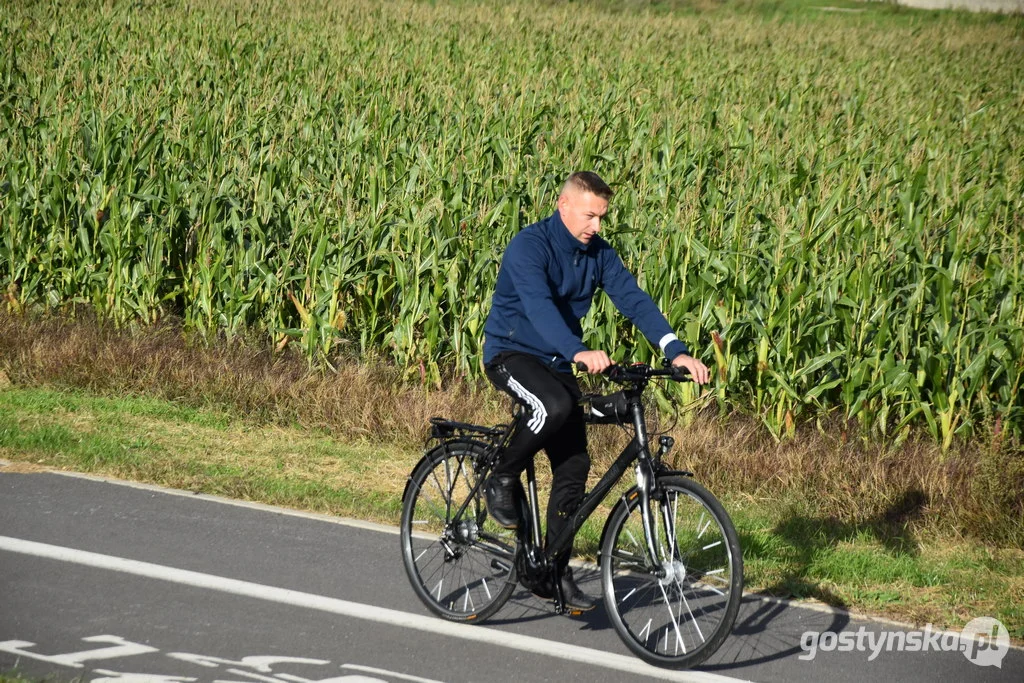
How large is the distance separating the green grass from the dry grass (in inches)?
6.1

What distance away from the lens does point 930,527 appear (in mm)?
7684

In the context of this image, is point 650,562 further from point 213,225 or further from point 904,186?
point 904,186

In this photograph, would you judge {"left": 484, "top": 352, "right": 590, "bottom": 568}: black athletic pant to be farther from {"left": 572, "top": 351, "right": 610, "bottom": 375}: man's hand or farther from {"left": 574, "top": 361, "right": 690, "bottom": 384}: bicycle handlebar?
{"left": 572, "top": 351, "right": 610, "bottom": 375}: man's hand

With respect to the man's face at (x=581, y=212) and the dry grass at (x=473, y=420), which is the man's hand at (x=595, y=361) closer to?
the man's face at (x=581, y=212)

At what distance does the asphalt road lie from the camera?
5.42 m

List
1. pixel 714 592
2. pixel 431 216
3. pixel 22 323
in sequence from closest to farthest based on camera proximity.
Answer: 1. pixel 714 592
2. pixel 431 216
3. pixel 22 323

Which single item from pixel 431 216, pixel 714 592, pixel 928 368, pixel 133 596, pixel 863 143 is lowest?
pixel 133 596

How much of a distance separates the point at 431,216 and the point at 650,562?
5.14m

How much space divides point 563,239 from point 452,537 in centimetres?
166

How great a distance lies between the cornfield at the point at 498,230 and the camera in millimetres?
9109

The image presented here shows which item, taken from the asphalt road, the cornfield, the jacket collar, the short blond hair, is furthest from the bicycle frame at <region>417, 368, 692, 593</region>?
the cornfield

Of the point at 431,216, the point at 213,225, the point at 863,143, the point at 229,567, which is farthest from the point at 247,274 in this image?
the point at 863,143

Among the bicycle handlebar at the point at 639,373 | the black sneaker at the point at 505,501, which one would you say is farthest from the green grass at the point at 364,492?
the bicycle handlebar at the point at 639,373

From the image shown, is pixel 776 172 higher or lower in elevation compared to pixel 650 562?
higher
